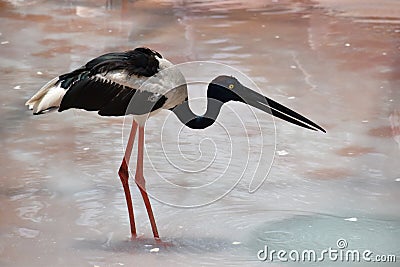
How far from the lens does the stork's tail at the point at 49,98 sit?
13.0 feet

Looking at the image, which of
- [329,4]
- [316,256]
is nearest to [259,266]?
[316,256]

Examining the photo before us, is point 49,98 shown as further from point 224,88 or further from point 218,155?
point 218,155

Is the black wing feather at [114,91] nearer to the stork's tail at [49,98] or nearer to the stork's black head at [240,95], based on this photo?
the stork's tail at [49,98]

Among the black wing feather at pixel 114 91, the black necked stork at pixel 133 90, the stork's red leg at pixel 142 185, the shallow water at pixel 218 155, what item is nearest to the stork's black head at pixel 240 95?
the black necked stork at pixel 133 90

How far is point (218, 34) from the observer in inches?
302

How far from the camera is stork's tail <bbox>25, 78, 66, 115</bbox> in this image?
13.0ft

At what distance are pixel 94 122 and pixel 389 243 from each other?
7.36 feet

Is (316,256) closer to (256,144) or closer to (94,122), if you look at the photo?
(256,144)

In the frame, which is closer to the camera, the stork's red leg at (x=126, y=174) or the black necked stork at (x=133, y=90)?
the black necked stork at (x=133, y=90)

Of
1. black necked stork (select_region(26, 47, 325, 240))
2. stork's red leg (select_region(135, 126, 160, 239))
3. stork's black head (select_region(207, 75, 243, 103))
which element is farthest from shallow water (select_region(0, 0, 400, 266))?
stork's black head (select_region(207, 75, 243, 103))

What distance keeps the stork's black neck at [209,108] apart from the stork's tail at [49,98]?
1.66 ft

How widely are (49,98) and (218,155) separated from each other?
1.34 metres

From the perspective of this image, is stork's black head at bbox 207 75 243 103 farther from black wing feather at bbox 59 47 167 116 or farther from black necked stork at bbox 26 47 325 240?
black wing feather at bbox 59 47 167 116

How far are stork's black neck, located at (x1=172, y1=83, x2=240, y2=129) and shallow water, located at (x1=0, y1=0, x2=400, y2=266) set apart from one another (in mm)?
493
